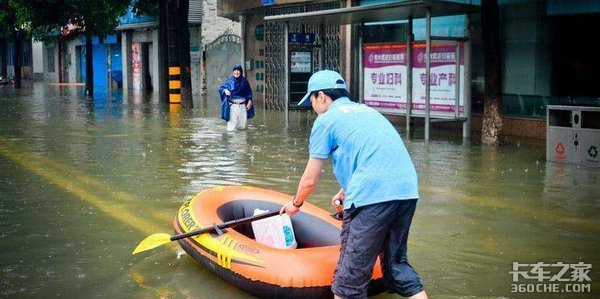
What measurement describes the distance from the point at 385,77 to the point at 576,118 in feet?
20.3

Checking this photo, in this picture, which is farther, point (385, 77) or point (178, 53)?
point (178, 53)

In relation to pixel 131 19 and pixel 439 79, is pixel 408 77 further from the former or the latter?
pixel 131 19

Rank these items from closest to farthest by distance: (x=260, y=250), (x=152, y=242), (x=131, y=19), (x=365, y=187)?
(x=365, y=187)
(x=260, y=250)
(x=152, y=242)
(x=131, y=19)

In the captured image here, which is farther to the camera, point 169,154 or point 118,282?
point 169,154

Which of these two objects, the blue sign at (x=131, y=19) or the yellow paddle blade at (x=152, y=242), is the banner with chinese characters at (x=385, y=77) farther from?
the blue sign at (x=131, y=19)

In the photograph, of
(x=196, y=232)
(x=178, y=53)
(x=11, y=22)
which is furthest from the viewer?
(x=11, y=22)

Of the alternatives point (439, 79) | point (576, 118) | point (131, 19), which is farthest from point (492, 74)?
point (131, 19)

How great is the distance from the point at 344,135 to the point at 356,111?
0.57 feet

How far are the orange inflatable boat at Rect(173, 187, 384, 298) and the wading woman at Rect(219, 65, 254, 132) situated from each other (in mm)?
9803

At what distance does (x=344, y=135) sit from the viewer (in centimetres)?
457

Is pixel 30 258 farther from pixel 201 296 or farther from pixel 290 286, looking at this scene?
pixel 290 286

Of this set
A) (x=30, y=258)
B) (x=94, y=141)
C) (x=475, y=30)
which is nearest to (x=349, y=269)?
(x=30, y=258)

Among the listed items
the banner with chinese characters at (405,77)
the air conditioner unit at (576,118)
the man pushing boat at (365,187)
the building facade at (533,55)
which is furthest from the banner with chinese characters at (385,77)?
the man pushing boat at (365,187)

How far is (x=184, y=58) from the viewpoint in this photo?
78.9ft
